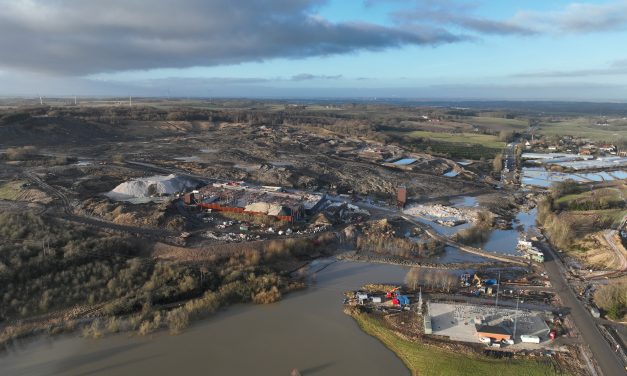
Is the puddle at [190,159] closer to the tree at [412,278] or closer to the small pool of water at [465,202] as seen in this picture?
the small pool of water at [465,202]

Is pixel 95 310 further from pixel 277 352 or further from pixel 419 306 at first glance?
pixel 419 306

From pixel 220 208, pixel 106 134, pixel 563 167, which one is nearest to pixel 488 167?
pixel 563 167

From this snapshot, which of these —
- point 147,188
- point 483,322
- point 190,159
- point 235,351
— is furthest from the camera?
point 190,159

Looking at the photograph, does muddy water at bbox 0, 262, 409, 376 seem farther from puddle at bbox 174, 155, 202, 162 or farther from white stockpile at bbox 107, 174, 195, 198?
puddle at bbox 174, 155, 202, 162

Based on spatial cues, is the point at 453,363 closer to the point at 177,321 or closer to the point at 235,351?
the point at 235,351

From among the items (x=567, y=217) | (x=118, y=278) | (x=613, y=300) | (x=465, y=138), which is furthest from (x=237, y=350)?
(x=465, y=138)

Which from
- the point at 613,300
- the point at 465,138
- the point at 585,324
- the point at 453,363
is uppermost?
the point at 465,138

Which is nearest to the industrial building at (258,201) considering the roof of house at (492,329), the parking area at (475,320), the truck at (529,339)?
the parking area at (475,320)
